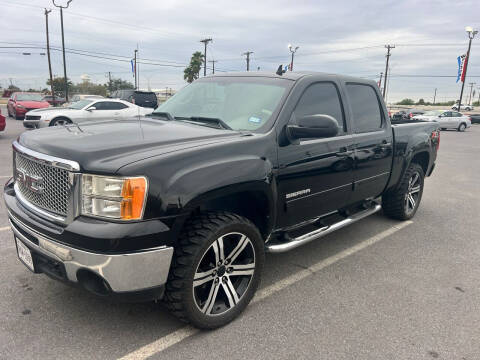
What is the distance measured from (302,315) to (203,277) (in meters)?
0.90

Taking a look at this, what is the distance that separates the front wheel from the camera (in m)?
2.52

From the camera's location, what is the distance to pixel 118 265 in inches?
88.2

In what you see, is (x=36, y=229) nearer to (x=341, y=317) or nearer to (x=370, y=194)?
(x=341, y=317)

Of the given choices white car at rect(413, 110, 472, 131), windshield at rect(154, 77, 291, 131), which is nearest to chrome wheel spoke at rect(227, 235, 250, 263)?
windshield at rect(154, 77, 291, 131)

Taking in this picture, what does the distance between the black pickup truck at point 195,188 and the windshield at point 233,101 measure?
0.01m

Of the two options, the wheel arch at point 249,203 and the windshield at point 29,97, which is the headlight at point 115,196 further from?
the windshield at point 29,97

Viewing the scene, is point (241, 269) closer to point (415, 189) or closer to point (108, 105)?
point (415, 189)

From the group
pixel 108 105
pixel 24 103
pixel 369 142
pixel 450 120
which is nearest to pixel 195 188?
pixel 369 142

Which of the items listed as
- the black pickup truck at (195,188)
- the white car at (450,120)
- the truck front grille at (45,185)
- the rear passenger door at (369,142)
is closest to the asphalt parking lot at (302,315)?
the black pickup truck at (195,188)

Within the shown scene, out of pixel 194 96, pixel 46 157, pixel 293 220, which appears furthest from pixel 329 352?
pixel 194 96

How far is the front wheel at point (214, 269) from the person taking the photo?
8.27 ft

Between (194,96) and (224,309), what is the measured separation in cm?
213

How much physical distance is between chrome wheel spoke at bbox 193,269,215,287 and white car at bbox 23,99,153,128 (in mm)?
11620

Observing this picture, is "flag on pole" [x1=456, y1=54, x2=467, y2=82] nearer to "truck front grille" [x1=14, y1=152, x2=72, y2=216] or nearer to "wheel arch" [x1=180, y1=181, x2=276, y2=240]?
"wheel arch" [x1=180, y1=181, x2=276, y2=240]
